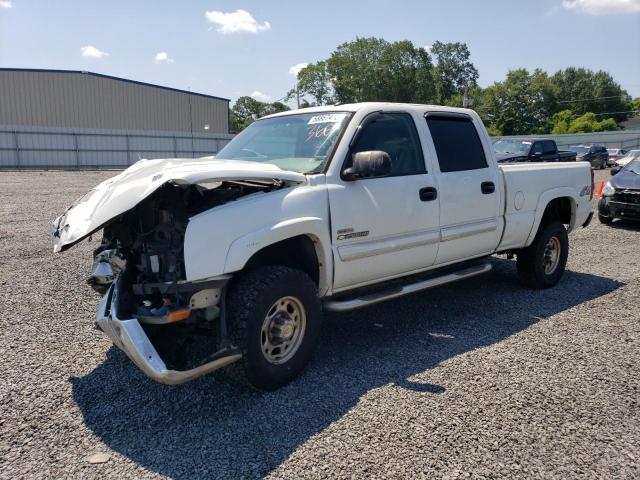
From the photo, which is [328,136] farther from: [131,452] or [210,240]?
[131,452]

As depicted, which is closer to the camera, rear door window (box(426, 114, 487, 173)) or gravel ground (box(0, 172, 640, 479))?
gravel ground (box(0, 172, 640, 479))

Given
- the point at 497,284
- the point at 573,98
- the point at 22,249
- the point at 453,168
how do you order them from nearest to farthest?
the point at 453,168, the point at 497,284, the point at 22,249, the point at 573,98

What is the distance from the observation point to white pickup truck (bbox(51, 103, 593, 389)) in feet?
10.6

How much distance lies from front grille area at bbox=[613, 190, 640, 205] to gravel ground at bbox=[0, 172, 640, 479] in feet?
20.2

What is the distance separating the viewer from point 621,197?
35.6 ft

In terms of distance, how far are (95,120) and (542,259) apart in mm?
40536

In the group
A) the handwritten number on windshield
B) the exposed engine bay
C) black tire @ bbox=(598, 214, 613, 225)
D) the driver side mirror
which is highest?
the handwritten number on windshield

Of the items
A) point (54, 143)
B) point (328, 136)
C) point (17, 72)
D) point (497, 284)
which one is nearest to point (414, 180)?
point (328, 136)

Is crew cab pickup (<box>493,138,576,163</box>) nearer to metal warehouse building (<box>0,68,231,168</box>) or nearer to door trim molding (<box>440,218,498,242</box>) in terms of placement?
door trim molding (<box>440,218,498,242</box>)

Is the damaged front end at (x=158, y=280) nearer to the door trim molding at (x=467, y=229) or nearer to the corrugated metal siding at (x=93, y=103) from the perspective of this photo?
the door trim molding at (x=467, y=229)

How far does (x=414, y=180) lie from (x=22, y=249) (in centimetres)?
599

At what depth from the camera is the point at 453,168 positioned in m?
4.91

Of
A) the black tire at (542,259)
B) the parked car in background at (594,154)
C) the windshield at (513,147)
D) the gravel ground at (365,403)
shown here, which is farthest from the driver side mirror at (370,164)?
the parked car in background at (594,154)

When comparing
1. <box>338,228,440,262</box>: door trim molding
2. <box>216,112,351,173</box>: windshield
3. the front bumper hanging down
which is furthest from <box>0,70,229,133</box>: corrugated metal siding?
the front bumper hanging down
